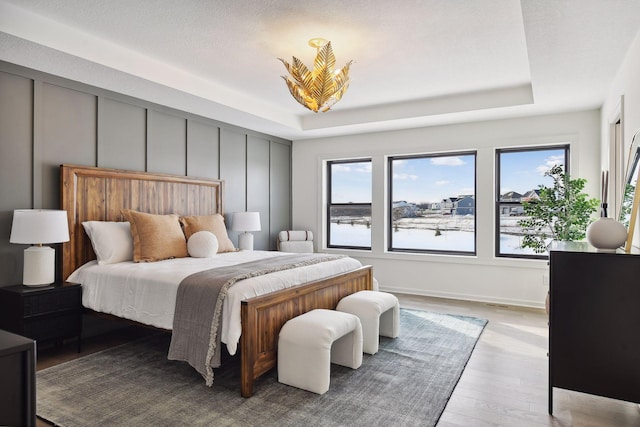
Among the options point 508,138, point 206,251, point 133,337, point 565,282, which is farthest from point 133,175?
point 508,138

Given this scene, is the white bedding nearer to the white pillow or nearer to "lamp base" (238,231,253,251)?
the white pillow

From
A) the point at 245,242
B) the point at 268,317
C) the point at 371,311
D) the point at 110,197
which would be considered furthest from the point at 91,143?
the point at 371,311

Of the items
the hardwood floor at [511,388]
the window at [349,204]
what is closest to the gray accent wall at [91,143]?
the window at [349,204]

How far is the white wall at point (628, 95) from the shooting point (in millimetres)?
2719

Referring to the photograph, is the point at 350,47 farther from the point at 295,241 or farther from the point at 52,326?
the point at 295,241

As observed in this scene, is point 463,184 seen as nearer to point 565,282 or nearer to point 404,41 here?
point 404,41

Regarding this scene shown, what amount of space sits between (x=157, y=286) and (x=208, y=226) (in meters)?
1.55

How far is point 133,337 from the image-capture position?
3877mm

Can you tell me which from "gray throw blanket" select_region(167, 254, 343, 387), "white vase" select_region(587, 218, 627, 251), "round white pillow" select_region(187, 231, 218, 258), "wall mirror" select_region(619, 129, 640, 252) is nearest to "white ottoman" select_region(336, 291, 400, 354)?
"gray throw blanket" select_region(167, 254, 343, 387)

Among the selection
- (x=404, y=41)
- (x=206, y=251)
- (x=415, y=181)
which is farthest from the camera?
(x=415, y=181)

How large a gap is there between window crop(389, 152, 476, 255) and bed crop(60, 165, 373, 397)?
194 cm

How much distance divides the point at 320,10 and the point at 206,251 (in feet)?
8.32

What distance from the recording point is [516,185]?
5.30 m

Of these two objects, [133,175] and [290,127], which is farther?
[290,127]
